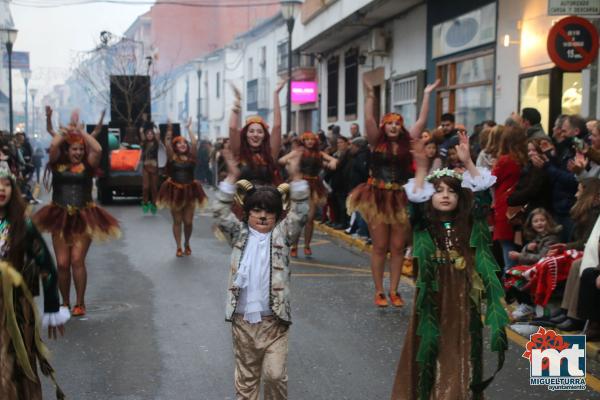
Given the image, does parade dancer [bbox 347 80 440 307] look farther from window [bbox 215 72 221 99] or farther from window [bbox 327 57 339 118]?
window [bbox 215 72 221 99]

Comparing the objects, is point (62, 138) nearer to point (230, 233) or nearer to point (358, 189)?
point (358, 189)

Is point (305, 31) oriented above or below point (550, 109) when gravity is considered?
above

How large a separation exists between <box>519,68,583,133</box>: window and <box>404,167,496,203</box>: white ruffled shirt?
28.0ft

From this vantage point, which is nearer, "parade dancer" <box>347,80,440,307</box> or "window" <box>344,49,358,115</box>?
"parade dancer" <box>347,80,440,307</box>

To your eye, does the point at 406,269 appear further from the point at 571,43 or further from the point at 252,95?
the point at 252,95

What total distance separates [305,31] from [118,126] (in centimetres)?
768

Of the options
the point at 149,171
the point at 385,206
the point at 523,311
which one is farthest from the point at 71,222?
the point at 149,171

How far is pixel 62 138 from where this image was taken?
8430 mm

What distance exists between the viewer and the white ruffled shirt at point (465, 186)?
523 cm

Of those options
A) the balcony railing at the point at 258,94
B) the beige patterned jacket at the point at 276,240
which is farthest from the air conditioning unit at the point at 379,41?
the balcony railing at the point at 258,94

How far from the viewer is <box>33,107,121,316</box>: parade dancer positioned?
8422 millimetres

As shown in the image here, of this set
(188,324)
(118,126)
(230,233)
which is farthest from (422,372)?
(118,126)

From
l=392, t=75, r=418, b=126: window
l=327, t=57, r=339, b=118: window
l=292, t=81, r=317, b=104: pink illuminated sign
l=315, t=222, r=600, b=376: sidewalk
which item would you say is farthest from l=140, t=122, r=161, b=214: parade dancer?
l=292, t=81, r=317, b=104: pink illuminated sign

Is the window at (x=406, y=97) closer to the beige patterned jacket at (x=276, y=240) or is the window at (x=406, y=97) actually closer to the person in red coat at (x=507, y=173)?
the person in red coat at (x=507, y=173)
